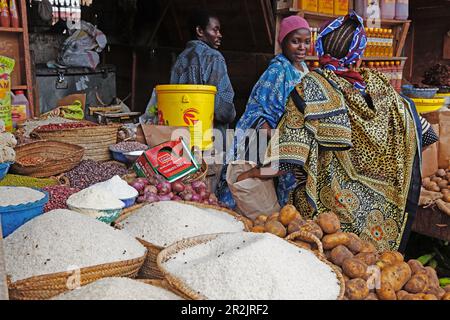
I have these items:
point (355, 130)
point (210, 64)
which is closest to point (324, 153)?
point (355, 130)

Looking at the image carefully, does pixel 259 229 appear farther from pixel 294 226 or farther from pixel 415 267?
pixel 415 267

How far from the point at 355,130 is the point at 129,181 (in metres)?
1.08

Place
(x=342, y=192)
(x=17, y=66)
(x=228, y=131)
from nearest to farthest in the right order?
(x=342, y=192) < (x=228, y=131) < (x=17, y=66)

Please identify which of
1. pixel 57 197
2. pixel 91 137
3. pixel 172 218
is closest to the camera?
pixel 172 218

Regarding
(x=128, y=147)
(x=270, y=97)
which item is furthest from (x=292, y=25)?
(x=128, y=147)

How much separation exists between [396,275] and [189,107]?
151 cm

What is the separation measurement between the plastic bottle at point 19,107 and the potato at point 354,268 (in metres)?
2.45

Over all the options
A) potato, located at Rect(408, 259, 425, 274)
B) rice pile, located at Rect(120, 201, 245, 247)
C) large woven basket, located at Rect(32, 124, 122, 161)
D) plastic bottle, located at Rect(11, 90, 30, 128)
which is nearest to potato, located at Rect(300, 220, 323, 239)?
rice pile, located at Rect(120, 201, 245, 247)

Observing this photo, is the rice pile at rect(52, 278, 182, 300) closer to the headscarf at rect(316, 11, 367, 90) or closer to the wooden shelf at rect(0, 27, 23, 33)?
the headscarf at rect(316, 11, 367, 90)

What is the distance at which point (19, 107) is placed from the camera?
326cm

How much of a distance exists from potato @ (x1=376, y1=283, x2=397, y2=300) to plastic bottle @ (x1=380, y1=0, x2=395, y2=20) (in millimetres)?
4440

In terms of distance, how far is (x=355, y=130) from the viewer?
2.29 meters

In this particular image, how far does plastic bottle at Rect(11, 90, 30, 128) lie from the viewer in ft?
10.6

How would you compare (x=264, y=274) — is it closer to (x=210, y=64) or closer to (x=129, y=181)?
(x=129, y=181)
